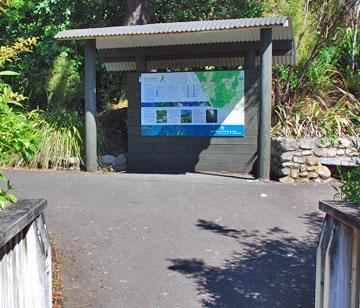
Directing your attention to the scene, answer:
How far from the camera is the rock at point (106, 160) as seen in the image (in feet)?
38.3

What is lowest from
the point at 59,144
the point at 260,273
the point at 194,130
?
the point at 260,273

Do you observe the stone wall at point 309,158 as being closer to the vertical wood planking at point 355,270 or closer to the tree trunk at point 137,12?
the tree trunk at point 137,12

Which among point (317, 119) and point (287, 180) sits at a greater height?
point (317, 119)

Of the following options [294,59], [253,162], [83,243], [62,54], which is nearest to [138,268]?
[83,243]

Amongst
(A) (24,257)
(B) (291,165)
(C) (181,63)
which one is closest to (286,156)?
(B) (291,165)

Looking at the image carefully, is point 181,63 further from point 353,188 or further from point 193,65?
point 353,188

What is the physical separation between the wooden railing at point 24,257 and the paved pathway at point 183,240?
4.02 ft

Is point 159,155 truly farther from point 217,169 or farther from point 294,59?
point 294,59

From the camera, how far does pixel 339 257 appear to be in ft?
10.5

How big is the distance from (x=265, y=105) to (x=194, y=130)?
1.89m

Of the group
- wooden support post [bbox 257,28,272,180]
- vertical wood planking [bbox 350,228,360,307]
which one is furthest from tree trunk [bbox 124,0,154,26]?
vertical wood planking [bbox 350,228,360,307]

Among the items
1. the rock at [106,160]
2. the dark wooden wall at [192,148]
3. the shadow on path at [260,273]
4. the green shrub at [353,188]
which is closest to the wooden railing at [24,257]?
the shadow on path at [260,273]

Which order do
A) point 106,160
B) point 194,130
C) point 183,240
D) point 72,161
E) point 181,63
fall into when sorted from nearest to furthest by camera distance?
point 183,240 < point 194,130 < point 72,161 < point 106,160 < point 181,63

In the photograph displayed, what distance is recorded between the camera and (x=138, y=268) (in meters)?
5.34
